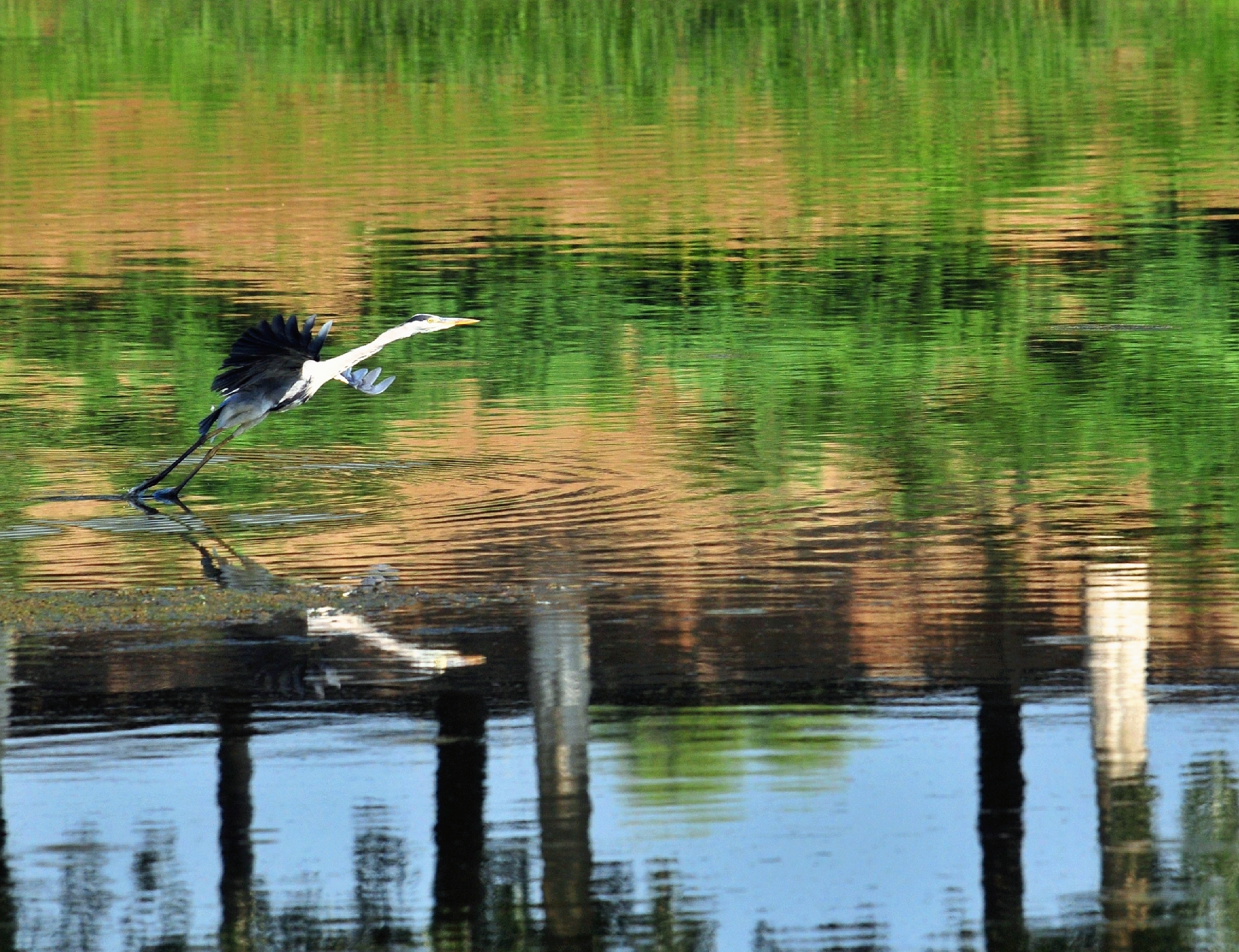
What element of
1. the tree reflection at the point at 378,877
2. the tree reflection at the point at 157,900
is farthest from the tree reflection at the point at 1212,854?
the tree reflection at the point at 157,900

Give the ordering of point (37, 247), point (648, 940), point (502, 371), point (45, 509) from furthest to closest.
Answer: point (37, 247), point (502, 371), point (45, 509), point (648, 940)

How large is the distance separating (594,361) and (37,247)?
882cm

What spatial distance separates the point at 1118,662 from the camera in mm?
9008

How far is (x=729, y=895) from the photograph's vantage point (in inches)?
275

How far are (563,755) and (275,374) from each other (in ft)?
16.5

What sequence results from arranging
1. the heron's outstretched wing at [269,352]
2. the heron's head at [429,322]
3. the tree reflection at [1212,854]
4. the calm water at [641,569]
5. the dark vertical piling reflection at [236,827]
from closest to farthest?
1. the tree reflection at [1212,854]
2. the dark vertical piling reflection at [236,827]
3. the calm water at [641,569]
4. the heron's outstretched wing at [269,352]
5. the heron's head at [429,322]

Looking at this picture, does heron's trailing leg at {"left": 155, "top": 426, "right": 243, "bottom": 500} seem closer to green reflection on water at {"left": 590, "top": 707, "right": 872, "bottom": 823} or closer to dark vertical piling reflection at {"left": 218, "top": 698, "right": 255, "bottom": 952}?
dark vertical piling reflection at {"left": 218, "top": 698, "right": 255, "bottom": 952}

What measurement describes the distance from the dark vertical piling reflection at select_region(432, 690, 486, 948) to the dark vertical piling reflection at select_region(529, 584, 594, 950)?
0.66ft

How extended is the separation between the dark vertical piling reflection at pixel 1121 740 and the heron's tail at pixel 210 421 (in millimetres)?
4776

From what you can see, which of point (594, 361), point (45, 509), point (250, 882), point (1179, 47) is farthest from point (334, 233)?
point (1179, 47)

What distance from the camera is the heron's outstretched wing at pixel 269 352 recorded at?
Result: 480 inches

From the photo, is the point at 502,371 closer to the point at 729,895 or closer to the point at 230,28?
the point at 729,895

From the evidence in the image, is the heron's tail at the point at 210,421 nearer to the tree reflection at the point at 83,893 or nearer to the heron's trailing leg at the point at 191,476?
the heron's trailing leg at the point at 191,476

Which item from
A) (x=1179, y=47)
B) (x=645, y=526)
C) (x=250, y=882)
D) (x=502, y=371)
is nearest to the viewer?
(x=250, y=882)
